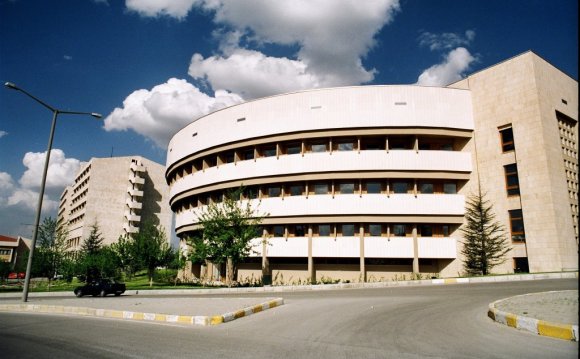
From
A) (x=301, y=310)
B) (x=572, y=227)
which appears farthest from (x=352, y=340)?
(x=572, y=227)

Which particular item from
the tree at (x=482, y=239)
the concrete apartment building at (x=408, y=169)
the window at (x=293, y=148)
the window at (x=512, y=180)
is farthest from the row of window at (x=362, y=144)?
the tree at (x=482, y=239)

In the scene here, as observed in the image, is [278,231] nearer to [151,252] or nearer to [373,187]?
[373,187]

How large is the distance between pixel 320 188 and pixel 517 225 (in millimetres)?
15506

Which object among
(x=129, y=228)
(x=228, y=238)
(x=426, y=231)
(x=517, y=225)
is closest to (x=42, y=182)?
Answer: (x=228, y=238)

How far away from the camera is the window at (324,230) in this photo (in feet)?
104

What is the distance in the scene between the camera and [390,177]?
29.7 meters

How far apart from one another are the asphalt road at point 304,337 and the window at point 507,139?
20.2 meters

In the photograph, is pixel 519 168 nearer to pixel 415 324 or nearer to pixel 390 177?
pixel 390 177

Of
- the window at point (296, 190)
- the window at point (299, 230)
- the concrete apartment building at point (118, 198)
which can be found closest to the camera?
the window at point (299, 230)

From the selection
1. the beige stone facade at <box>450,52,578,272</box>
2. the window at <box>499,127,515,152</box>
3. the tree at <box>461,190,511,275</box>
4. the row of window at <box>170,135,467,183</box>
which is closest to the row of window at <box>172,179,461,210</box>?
the beige stone facade at <box>450,52,578,272</box>

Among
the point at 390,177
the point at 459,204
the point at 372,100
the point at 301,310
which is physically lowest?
the point at 301,310

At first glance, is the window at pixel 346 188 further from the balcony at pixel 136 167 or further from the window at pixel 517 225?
the balcony at pixel 136 167

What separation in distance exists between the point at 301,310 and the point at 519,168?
75.0ft

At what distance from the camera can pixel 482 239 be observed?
1114 inches
